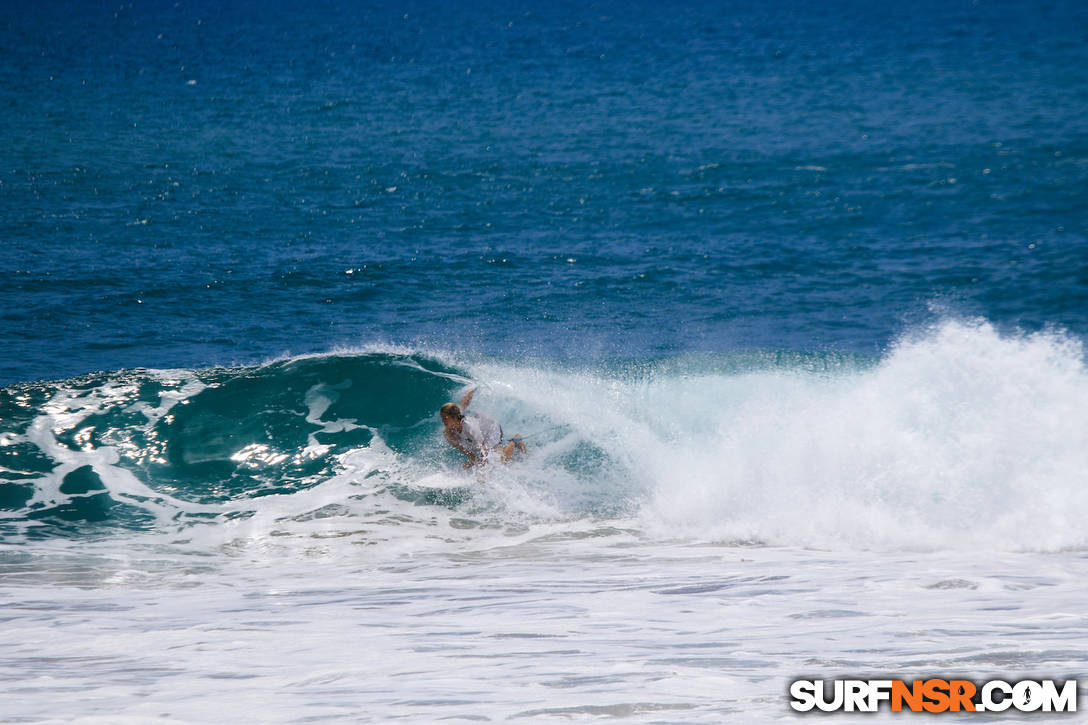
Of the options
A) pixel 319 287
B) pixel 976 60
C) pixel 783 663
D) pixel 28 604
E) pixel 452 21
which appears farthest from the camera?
pixel 452 21

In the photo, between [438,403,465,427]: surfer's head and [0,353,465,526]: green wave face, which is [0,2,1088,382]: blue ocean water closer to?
[0,353,465,526]: green wave face

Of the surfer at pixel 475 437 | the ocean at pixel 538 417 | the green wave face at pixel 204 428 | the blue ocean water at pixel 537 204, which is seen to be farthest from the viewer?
the blue ocean water at pixel 537 204

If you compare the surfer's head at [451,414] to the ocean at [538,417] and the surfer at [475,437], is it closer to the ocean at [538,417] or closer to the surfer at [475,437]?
the surfer at [475,437]

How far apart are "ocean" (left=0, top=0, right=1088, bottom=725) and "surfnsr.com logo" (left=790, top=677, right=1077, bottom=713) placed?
114 millimetres

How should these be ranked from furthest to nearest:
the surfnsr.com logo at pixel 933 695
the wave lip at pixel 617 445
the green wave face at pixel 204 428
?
the green wave face at pixel 204 428
the wave lip at pixel 617 445
the surfnsr.com logo at pixel 933 695

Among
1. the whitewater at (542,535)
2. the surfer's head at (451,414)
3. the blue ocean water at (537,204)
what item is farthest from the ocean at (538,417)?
the surfer's head at (451,414)

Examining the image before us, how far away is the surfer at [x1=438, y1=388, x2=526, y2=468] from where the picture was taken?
35.1 feet

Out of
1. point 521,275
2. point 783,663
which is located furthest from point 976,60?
point 783,663

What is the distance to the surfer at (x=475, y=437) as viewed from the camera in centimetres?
1069

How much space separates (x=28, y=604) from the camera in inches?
302

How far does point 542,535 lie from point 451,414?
1.59m

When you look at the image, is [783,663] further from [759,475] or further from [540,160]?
[540,160]

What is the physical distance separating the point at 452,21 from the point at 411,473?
8396cm

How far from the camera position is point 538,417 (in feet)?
40.5
